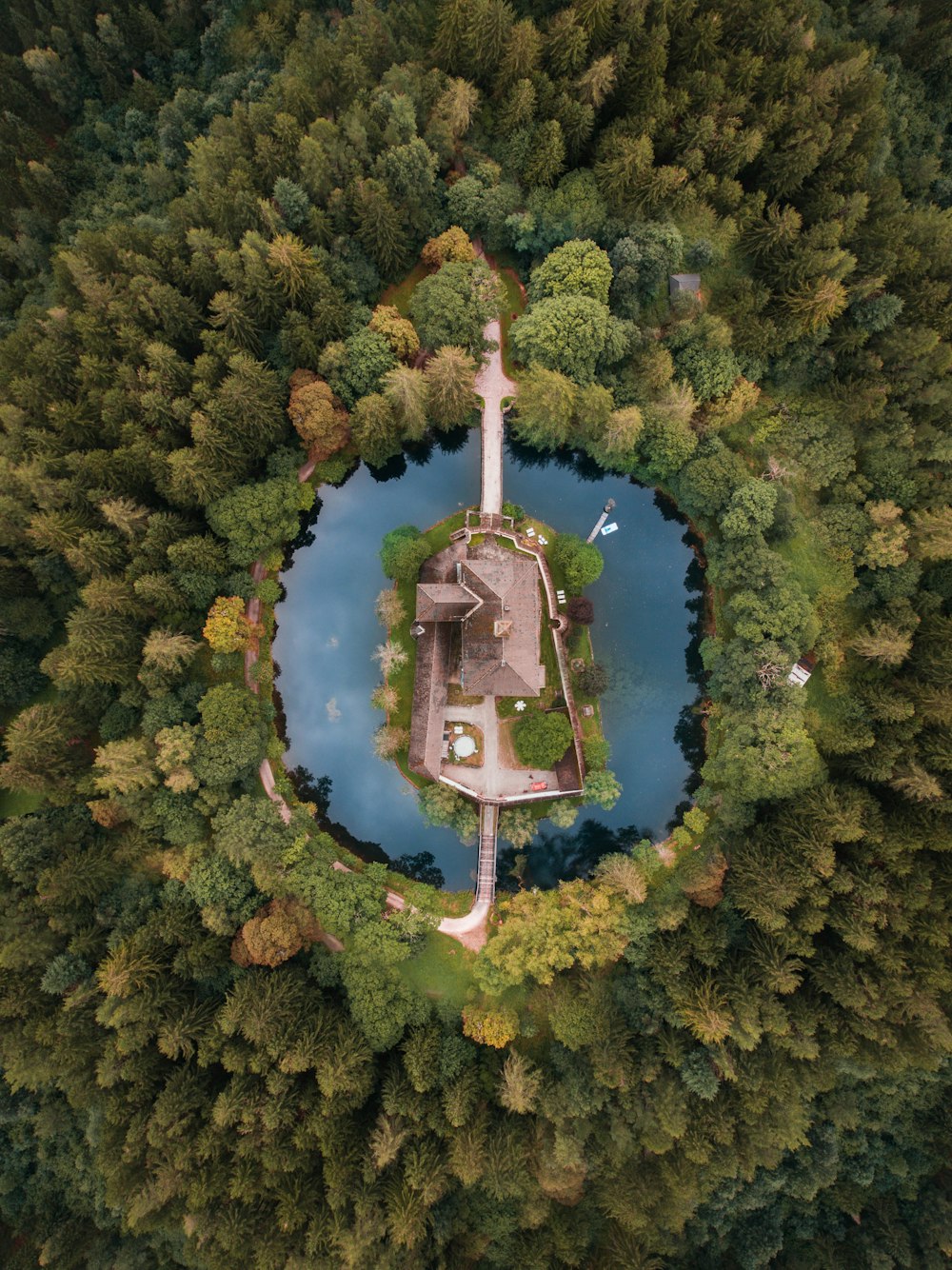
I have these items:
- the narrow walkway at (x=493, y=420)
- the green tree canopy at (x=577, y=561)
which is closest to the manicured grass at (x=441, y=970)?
the green tree canopy at (x=577, y=561)

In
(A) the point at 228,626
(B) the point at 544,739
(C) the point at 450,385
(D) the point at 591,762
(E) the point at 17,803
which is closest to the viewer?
(C) the point at 450,385

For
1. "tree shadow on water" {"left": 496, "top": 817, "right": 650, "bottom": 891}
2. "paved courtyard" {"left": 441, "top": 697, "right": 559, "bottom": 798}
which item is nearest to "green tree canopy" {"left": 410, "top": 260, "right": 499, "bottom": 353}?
"paved courtyard" {"left": 441, "top": 697, "right": 559, "bottom": 798}

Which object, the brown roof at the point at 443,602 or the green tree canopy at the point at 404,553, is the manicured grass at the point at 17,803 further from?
the brown roof at the point at 443,602

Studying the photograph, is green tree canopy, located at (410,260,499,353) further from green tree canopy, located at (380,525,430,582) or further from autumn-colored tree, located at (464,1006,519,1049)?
autumn-colored tree, located at (464,1006,519,1049)

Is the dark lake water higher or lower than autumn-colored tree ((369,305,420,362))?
lower

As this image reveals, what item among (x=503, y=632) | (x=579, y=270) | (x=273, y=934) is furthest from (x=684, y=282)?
(x=273, y=934)

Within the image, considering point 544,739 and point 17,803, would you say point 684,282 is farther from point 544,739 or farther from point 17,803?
point 17,803
